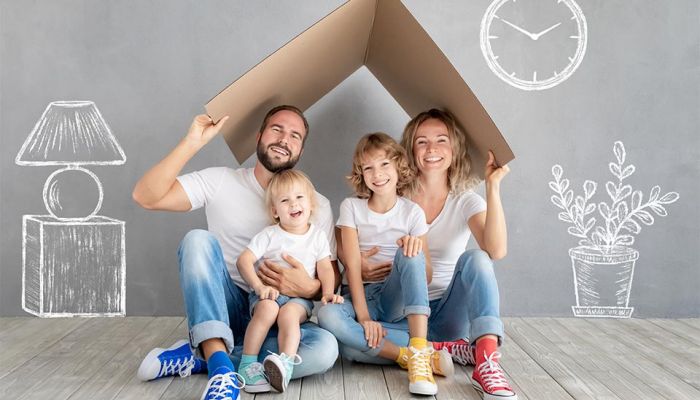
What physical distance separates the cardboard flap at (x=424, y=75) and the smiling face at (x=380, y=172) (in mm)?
244

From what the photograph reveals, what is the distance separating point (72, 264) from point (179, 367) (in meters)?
0.91

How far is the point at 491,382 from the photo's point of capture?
1.74m

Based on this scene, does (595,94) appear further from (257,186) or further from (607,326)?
(257,186)

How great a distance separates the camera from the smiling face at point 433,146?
2123 mm

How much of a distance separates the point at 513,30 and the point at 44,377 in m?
1.85

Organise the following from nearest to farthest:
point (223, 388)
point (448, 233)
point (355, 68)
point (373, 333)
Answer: point (223, 388)
point (373, 333)
point (448, 233)
point (355, 68)

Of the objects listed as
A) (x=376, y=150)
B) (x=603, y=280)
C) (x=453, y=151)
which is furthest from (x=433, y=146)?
(x=603, y=280)

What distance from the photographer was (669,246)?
2.67 metres

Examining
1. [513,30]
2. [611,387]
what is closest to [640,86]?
[513,30]

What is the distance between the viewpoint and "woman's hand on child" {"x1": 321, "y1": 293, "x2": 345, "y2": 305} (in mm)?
1957

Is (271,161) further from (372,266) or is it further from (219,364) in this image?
(219,364)

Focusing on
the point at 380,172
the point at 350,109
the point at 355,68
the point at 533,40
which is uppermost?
the point at 533,40

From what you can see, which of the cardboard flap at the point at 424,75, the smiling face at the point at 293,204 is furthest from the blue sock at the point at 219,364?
the cardboard flap at the point at 424,75

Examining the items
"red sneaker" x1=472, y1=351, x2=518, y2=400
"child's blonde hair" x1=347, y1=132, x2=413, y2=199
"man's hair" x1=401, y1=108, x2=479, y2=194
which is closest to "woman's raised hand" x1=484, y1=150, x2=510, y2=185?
"man's hair" x1=401, y1=108, x2=479, y2=194
